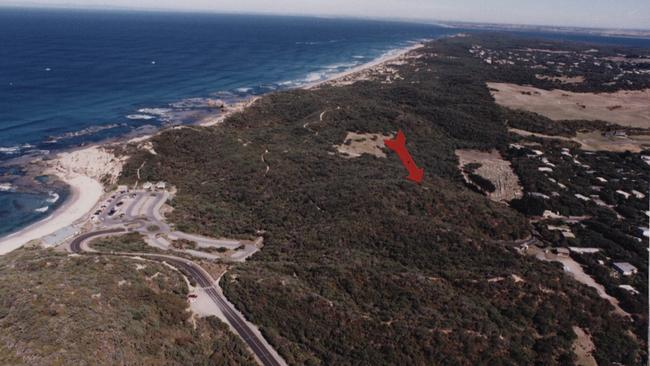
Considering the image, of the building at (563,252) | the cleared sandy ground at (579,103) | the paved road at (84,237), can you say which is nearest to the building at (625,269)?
the building at (563,252)

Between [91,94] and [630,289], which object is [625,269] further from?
[91,94]

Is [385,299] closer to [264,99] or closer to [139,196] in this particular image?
[139,196]

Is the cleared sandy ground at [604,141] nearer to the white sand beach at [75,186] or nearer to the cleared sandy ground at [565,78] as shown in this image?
the cleared sandy ground at [565,78]

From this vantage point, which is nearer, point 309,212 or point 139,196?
point 309,212

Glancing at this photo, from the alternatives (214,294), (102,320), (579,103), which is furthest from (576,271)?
(579,103)

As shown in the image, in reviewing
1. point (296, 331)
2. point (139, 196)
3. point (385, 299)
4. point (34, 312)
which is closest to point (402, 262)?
point (385, 299)

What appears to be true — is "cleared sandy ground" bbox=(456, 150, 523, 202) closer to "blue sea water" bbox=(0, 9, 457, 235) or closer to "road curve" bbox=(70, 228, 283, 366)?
"road curve" bbox=(70, 228, 283, 366)

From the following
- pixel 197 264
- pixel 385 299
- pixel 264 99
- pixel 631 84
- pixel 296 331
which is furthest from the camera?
pixel 631 84
